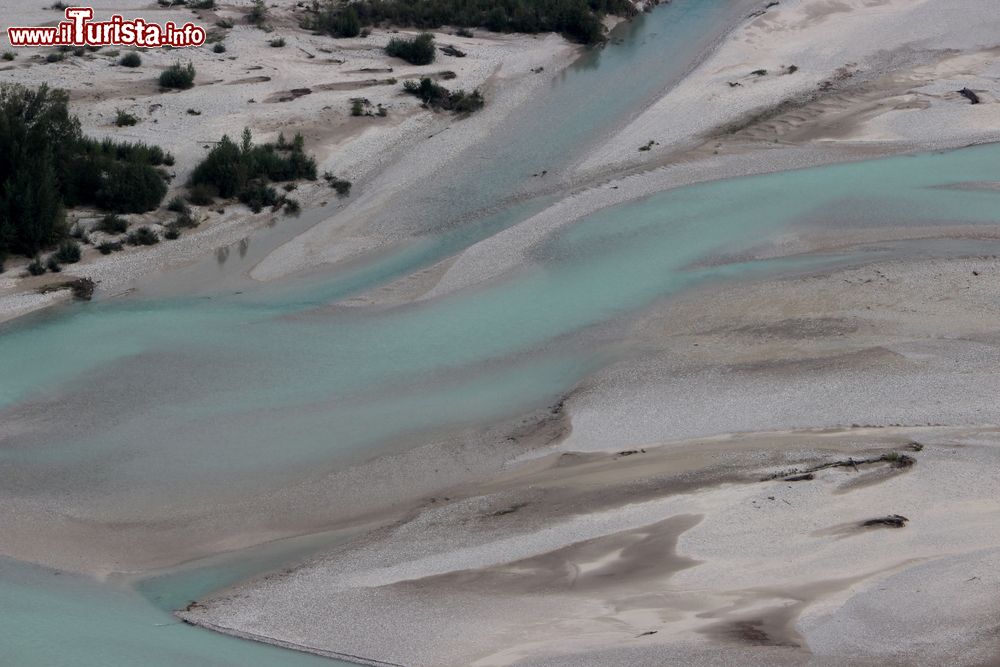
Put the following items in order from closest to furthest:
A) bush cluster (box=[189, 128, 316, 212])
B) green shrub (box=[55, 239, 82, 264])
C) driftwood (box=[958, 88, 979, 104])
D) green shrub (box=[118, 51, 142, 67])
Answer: green shrub (box=[55, 239, 82, 264]) < bush cluster (box=[189, 128, 316, 212]) < green shrub (box=[118, 51, 142, 67]) < driftwood (box=[958, 88, 979, 104])

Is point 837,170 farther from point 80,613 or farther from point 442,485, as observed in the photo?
point 80,613

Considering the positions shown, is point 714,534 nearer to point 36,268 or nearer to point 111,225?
point 36,268

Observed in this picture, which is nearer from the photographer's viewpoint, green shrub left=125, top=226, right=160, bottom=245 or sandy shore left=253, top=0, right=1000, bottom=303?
green shrub left=125, top=226, right=160, bottom=245

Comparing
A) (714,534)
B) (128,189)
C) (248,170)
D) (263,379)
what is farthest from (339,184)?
(714,534)

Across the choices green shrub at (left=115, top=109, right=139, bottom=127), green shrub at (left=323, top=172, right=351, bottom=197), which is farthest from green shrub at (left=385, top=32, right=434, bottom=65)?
green shrub at (left=115, top=109, right=139, bottom=127)

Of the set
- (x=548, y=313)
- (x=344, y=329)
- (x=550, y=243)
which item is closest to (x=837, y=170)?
(x=550, y=243)

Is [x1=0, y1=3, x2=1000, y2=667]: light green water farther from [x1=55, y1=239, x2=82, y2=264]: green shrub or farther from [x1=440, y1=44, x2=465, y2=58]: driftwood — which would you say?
[x1=440, y1=44, x2=465, y2=58]: driftwood
